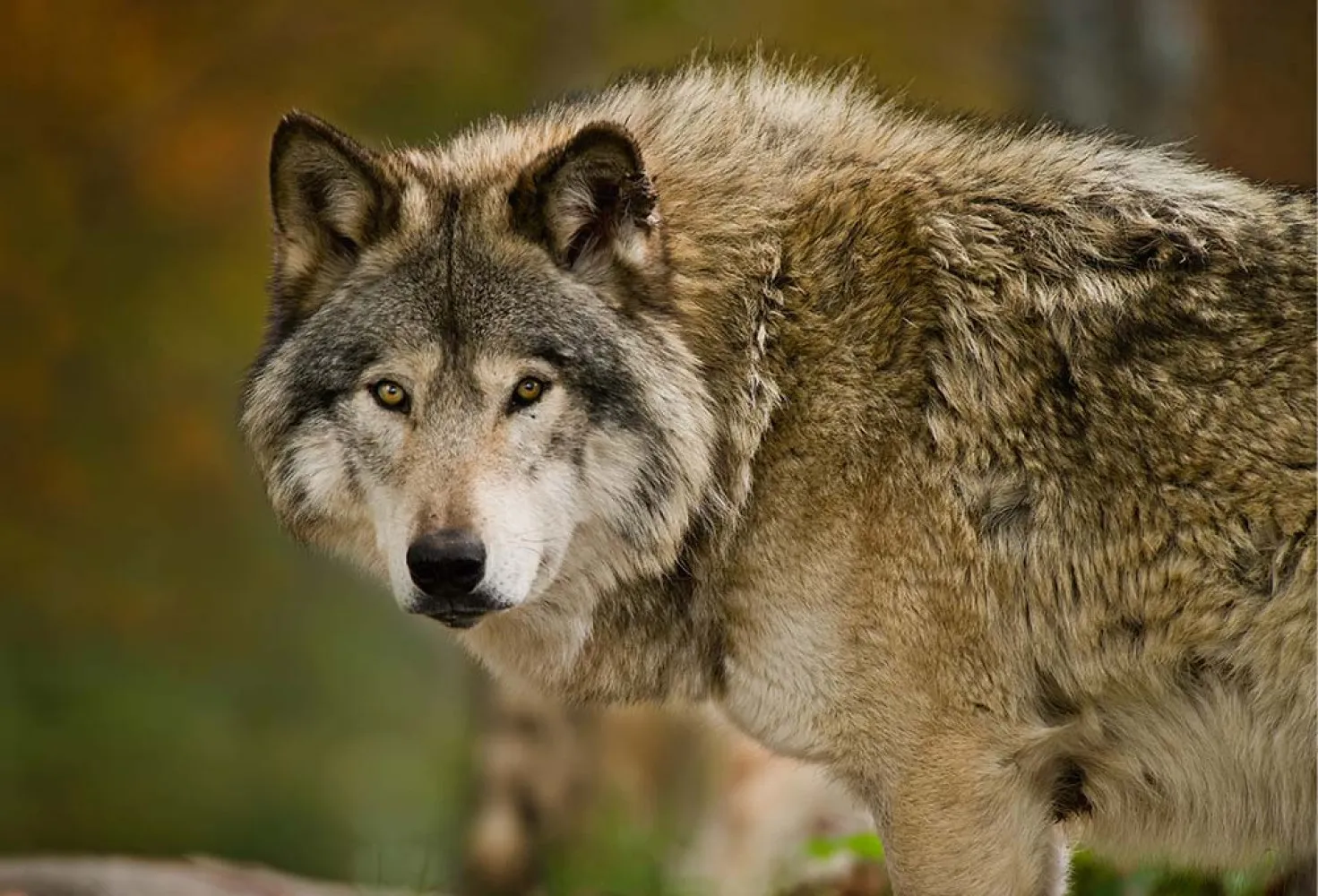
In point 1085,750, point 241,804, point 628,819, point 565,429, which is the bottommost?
point 241,804

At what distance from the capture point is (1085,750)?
4.16 metres

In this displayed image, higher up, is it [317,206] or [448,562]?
[317,206]

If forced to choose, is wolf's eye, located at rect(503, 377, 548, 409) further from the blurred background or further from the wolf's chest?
the blurred background

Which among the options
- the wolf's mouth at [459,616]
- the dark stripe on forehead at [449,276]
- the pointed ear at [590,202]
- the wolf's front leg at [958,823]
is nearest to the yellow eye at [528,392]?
the dark stripe on forehead at [449,276]

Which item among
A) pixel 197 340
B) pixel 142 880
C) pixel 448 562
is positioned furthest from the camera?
pixel 197 340

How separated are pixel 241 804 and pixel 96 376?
12.8ft

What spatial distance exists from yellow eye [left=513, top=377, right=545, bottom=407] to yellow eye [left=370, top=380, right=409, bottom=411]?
0.92 ft

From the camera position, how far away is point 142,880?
18.9ft

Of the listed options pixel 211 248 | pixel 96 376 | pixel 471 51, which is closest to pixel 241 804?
pixel 96 376

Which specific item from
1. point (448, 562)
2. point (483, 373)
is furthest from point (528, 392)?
point (448, 562)

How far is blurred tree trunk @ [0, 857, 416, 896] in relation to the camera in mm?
5671

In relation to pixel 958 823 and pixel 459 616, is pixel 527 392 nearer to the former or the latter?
pixel 459 616

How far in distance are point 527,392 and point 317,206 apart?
0.84 meters

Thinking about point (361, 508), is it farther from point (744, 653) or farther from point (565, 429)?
point (744, 653)
